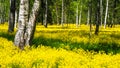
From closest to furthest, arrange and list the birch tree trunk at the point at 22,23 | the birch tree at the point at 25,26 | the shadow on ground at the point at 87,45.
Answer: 1. the birch tree at the point at 25,26
2. the birch tree trunk at the point at 22,23
3. the shadow on ground at the point at 87,45

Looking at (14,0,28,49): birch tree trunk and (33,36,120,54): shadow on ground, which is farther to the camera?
(33,36,120,54): shadow on ground

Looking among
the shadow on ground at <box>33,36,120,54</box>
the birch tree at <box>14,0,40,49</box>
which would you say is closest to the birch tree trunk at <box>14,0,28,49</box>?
the birch tree at <box>14,0,40,49</box>

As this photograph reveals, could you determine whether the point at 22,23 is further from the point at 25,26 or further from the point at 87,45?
the point at 87,45

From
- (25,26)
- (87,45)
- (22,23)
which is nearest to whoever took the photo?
(22,23)

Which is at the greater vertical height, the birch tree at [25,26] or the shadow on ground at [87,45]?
the birch tree at [25,26]

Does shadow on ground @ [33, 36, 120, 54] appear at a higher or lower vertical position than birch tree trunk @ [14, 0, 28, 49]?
lower

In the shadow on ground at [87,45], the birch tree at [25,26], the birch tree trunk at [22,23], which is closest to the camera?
the birch tree at [25,26]

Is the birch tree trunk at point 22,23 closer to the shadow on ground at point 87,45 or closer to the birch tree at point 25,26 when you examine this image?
the birch tree at point 25,26

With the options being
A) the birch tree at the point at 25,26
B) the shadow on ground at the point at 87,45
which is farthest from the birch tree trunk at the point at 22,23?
the shadow on ground at the point at 87,45

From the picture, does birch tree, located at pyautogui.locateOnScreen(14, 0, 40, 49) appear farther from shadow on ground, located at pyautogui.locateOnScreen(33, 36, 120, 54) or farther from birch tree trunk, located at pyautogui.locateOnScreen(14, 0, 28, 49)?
shadow on ground, located at pyautogui.locateOnScreen(33, 36, 120, 54)

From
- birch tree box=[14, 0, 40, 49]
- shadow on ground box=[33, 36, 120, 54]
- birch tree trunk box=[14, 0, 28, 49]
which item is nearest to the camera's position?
birch tree box=[14, 0, 40, 49]

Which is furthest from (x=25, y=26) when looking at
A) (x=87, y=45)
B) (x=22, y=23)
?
(x=87, y=45)

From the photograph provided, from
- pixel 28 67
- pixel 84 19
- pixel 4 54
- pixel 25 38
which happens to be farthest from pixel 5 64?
pixel 84 19

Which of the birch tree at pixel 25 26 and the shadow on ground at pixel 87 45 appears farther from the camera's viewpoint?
the shadow on ground at pixel 87 45
